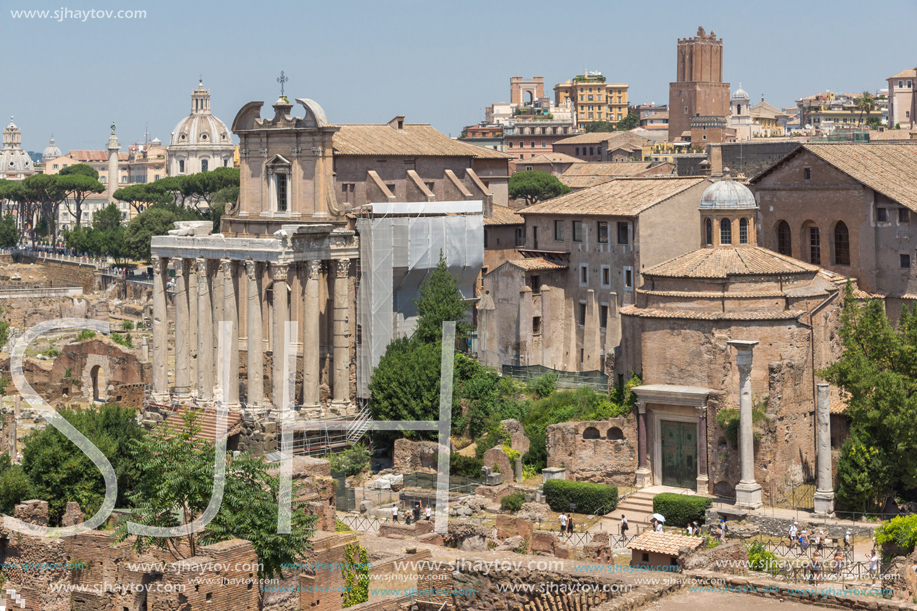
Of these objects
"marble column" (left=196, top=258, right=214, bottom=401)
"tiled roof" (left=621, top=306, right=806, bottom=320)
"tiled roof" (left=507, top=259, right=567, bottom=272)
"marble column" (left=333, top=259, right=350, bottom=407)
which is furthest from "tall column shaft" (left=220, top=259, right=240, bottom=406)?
"tiled roof" (left=621, top=306, right=806, bottom=320)

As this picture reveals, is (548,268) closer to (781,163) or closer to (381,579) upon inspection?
(781,163)

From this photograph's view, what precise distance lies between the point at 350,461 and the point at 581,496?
8.87 metres

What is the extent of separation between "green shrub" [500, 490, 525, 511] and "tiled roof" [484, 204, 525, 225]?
19.3 meters

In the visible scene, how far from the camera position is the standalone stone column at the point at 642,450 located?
41219 mm

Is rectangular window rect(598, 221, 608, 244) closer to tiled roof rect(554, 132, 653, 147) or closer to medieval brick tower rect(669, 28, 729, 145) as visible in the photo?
tiled roof rect(554, 132, 653, 147)

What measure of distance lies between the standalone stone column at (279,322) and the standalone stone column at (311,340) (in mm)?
755

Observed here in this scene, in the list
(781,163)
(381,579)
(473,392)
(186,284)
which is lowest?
(381,579)

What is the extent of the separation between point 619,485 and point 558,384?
8711mm

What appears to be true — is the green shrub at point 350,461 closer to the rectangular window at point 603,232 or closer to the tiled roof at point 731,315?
the tiled roof at point 731,315

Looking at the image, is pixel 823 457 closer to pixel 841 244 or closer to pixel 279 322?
pixel 841 244

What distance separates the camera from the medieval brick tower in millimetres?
148125

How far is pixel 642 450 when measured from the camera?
136 feet

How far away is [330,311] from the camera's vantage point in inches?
2005

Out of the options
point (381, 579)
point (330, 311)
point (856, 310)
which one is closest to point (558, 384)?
point (330, 311)
